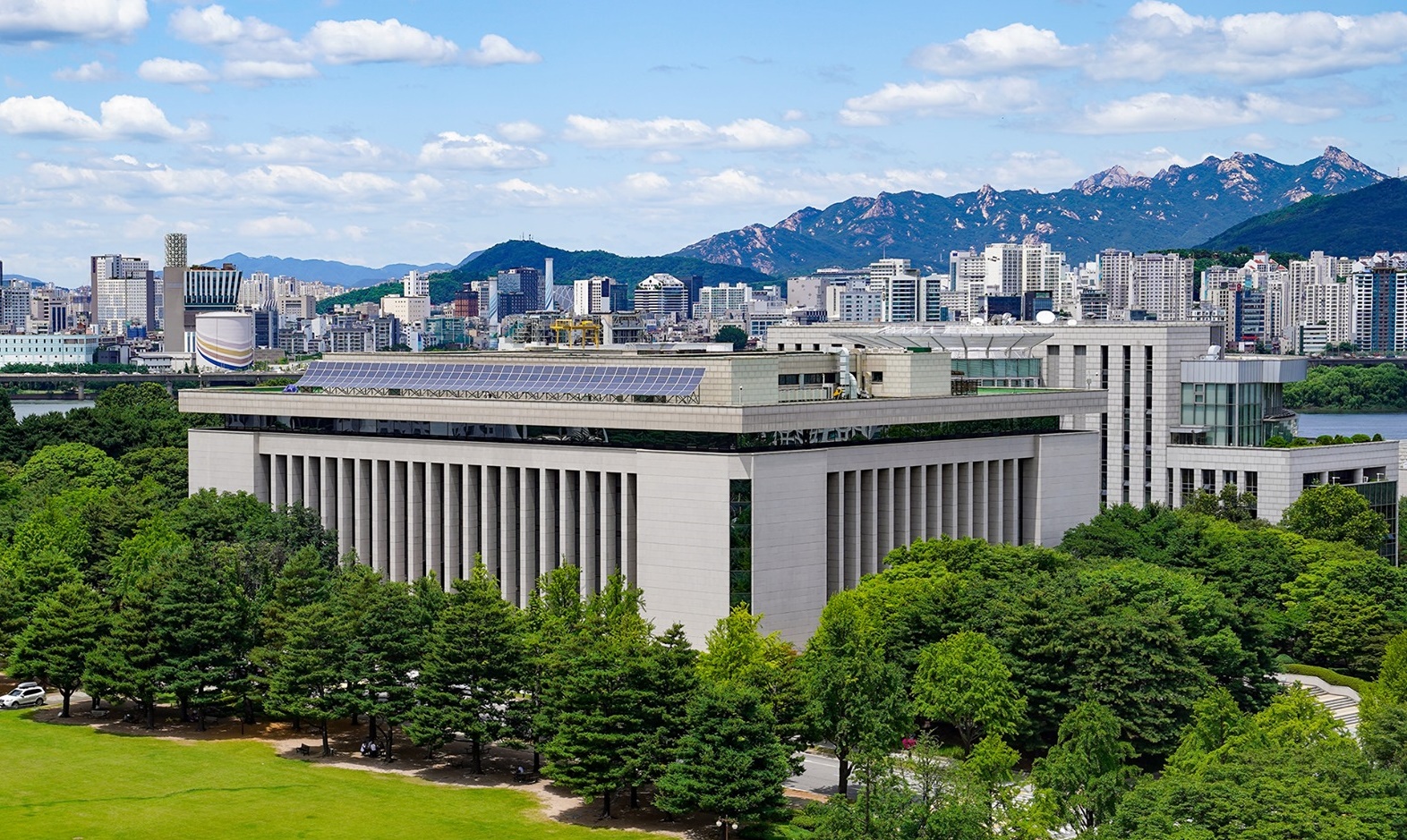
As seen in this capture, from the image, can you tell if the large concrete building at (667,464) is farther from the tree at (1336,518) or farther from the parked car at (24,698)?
the parked car at (24,698)

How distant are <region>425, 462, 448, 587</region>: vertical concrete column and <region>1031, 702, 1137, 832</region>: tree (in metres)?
31.5

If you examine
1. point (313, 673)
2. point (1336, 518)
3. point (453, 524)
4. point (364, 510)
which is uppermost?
point (364, 510)

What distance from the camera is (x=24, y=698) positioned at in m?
→ 62.6

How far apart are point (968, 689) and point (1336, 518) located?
37531mm

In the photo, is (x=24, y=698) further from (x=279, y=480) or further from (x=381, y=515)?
(x=279, y=480)

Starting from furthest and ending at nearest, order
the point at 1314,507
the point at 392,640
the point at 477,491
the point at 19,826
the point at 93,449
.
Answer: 1. the point at 93,449
2. the point at 1314,507
3. the point at 477,491
4. the point at 392,640
5. the point at 19,826

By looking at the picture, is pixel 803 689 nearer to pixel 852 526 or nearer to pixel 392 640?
pixel 392 640

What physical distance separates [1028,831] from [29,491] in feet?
223

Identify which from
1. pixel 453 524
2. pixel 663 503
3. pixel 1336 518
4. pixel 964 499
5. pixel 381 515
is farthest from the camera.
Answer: pixel 1336 518

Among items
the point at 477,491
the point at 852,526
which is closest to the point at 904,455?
the point at 852,526

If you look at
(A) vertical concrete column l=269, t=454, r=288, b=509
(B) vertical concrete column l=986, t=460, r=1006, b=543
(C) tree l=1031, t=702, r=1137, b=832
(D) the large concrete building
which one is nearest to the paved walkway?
(B) vertical concrete column l=986, t=460, r=1006, b=543

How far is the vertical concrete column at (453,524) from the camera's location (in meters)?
72.8

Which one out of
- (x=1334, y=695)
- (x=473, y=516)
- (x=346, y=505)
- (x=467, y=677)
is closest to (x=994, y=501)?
(x=1334, y=695)

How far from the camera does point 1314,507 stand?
276ft
